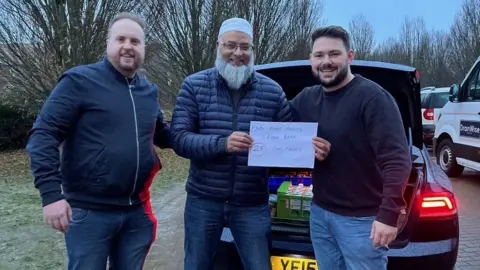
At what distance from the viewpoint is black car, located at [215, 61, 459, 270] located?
100.0 inches

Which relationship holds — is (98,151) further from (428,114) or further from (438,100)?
(438,100)

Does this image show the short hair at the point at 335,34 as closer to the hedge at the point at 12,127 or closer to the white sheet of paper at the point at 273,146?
the white sheet of paper at the point at 273,146

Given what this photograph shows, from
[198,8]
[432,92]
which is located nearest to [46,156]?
[198,8]

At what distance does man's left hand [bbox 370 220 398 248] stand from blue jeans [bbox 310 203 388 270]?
108 mm

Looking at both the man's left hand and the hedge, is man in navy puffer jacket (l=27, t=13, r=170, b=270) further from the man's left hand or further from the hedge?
the hedge

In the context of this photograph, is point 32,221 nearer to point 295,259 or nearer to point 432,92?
point 295,259

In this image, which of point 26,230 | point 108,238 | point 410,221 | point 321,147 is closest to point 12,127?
point 26,230

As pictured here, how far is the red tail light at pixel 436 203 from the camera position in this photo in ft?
8.56

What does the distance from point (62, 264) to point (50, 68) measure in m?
7.26

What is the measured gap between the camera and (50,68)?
33.2ft

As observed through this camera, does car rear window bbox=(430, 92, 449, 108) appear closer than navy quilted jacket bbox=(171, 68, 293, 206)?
No

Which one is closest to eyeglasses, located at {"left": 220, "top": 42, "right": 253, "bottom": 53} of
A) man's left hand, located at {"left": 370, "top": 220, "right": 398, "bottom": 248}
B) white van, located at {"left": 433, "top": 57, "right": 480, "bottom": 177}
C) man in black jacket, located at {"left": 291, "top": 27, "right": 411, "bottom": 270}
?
man in black jacket, located at {"left": 291, "top": 27, "right": 411, "bottom": 270}

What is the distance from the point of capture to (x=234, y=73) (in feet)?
8.30

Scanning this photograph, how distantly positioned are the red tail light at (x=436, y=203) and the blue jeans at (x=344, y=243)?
51cm
